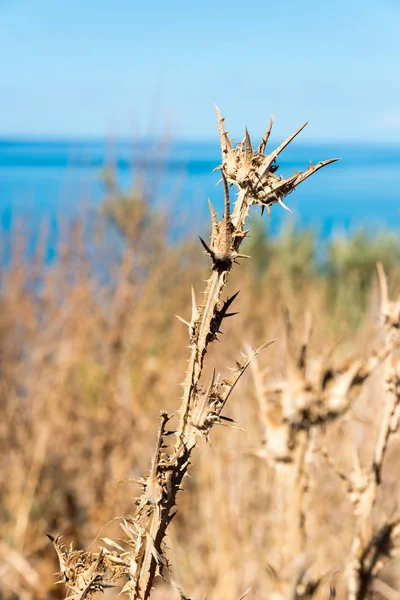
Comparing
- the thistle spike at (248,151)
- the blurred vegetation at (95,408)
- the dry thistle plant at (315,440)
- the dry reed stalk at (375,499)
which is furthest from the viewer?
the blurred vegetation at (95,408)

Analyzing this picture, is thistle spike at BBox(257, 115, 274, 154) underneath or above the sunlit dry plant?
above

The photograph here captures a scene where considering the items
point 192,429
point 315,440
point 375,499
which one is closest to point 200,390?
point 192,429

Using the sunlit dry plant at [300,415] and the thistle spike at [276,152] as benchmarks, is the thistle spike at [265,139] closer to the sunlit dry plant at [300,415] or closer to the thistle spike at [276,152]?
the thistle spike at [276,152]

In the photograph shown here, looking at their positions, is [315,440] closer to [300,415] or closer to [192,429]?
[300,415]

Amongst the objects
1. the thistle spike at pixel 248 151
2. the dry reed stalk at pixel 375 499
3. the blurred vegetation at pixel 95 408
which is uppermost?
the thistle spike at pixel 248 151

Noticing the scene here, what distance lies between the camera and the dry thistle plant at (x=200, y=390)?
24.0 inches

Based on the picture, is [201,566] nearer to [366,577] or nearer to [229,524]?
[229,524]

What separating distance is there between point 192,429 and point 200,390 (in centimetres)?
4

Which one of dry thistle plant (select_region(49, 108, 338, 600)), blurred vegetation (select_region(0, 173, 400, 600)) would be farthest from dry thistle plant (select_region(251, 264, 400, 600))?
blurred vegetation (select_region(0, 173, 400, 600))

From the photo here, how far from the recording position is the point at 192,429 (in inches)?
25.0

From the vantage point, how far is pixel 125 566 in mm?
660

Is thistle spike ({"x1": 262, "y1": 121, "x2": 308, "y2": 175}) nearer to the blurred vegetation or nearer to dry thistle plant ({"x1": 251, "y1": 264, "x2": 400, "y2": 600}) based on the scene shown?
dry thistle plant ({"x1": 251, "y1": 264, "x2": 400, "y2": 600})

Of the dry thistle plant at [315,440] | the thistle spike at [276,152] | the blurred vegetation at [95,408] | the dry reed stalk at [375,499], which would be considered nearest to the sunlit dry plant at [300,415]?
the dry thistle plant at [315,440]

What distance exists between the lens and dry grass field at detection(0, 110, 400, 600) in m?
0.64
